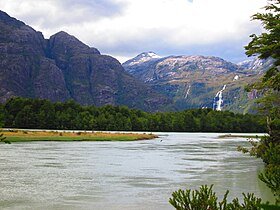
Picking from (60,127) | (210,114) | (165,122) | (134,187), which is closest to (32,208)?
(134,187)

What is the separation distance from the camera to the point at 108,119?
155000 mm

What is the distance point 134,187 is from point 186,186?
3.53m

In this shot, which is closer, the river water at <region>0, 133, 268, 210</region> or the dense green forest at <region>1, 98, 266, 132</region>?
the river water at <region>0, 133, 268, 210</region>

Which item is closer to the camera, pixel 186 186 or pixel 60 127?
pixel 186 186

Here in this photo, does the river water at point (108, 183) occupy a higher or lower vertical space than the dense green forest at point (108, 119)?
lower

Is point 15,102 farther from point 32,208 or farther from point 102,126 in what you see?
point 32,208

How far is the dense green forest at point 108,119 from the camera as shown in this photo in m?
140

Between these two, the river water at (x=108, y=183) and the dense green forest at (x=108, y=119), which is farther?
the dense green forest at (x=108, y=119)

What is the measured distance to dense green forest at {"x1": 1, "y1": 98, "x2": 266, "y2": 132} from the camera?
458ft

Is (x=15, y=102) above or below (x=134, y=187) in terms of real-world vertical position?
above

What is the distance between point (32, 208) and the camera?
65.7ft

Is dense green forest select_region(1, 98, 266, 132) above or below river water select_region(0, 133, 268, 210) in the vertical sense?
→ above

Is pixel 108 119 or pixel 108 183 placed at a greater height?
pixel 108 119

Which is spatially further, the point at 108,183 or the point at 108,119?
the point at 108,119
